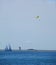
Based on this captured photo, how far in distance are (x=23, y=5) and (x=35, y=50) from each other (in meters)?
0.57

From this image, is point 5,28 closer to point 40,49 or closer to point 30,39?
point 30,39

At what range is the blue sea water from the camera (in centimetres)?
169

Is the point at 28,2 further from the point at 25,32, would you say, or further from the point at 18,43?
the point at 18,43

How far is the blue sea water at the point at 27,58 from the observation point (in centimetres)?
169

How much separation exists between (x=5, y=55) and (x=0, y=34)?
0.27m

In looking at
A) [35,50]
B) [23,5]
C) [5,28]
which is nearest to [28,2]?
[23,5]

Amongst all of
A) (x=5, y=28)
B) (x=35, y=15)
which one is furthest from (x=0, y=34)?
(x=35, y=15)

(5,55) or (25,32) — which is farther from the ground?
(25,32)

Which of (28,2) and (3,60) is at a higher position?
(28,2)

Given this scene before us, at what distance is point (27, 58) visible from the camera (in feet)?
5.57

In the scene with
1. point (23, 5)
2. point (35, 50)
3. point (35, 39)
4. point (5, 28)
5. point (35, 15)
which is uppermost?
point (23, 5)

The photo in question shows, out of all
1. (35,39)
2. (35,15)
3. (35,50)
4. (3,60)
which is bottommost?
(3,60)

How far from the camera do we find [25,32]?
1.74 m

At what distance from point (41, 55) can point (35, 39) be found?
0.21 meters
